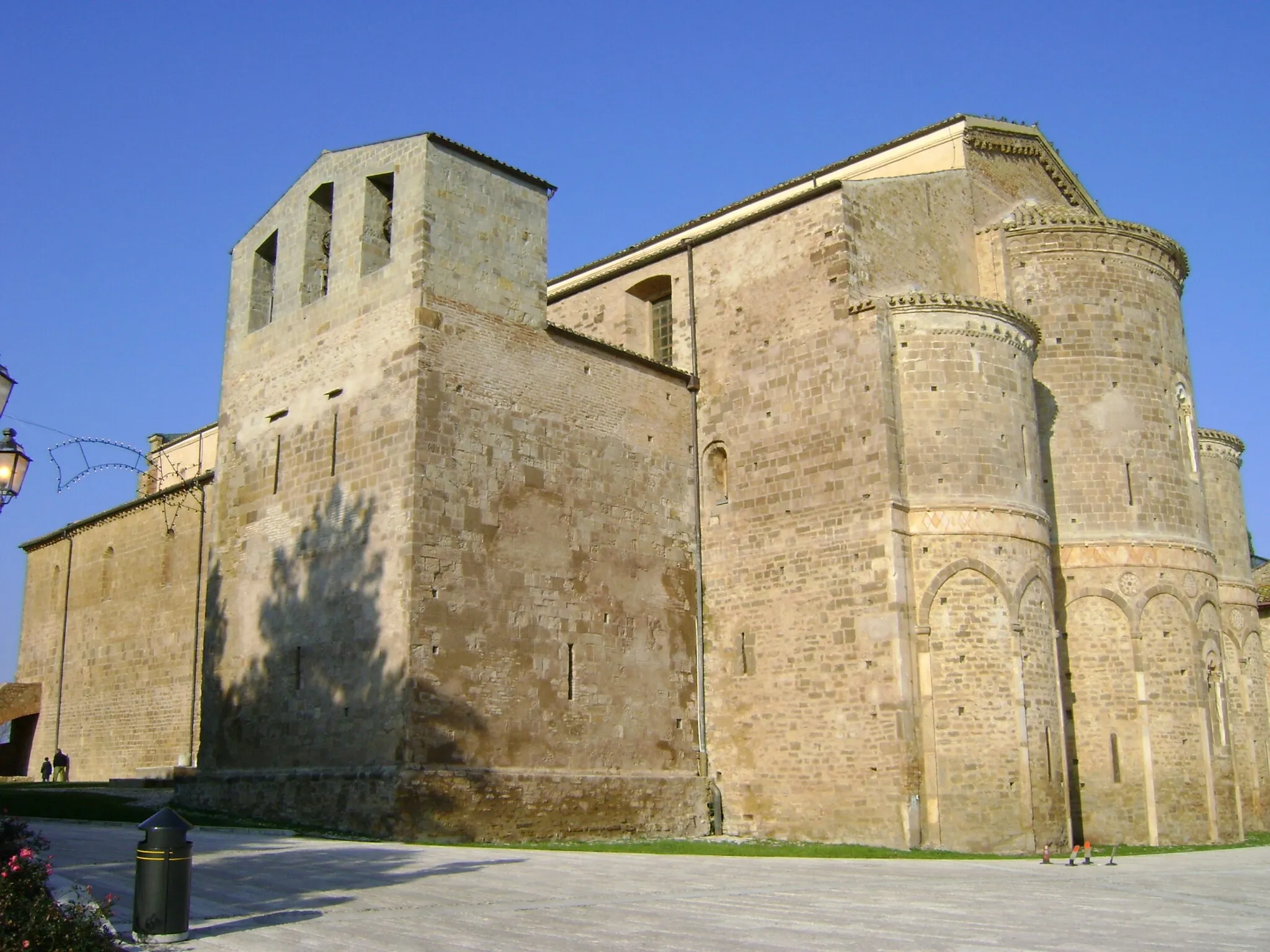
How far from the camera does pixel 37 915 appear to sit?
25.1 ft

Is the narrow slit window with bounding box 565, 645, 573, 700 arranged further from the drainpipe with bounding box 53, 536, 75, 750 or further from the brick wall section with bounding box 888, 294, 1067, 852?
the drainpipe with bounding box 53, 536, 75, 750

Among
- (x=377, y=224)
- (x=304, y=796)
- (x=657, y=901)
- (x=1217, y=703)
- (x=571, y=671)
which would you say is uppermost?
(x=377, y=224)

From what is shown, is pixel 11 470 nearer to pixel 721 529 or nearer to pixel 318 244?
pixel 318 244

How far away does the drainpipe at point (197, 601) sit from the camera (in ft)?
84.3

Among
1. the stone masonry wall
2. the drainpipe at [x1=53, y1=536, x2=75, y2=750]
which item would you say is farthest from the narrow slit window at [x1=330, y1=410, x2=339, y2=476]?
the drainpipe at [x1=53, y1=536, x2=75, y2=750]

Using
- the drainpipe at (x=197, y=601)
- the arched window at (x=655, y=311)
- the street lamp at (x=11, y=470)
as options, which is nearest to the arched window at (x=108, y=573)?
the drainpipe at (x=197, y=601)

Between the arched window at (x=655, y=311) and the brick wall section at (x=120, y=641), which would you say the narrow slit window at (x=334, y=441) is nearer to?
the arched window at (x=655, y=311)

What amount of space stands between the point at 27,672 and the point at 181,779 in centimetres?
1469

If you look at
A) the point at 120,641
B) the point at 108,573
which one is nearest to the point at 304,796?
the point at 120,641

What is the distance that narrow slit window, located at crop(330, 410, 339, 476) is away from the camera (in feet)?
66.2

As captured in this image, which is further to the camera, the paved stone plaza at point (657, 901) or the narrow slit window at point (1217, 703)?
the narrow slit window at point (1217, 703)

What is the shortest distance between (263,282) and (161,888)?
56.0ft

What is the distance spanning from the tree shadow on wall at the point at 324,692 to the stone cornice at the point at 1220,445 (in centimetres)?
2064

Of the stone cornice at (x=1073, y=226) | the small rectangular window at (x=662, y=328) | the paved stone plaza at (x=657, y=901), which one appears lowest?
the paved stone plaza at (x=657, y=901)
